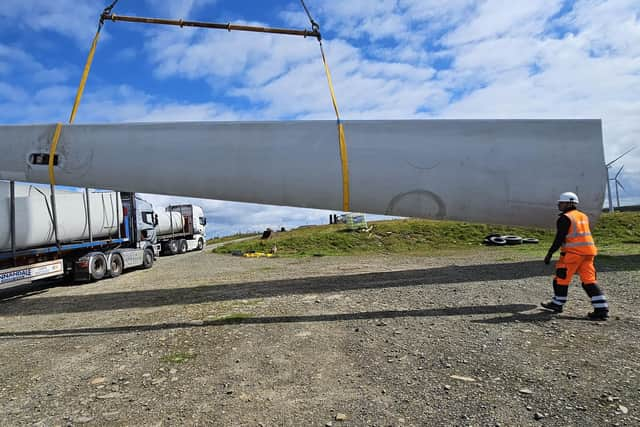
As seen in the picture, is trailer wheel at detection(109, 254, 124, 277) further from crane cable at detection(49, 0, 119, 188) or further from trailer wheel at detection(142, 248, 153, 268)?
crane cable at detection(49, 0, 119, 188)

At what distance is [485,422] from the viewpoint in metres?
2.82

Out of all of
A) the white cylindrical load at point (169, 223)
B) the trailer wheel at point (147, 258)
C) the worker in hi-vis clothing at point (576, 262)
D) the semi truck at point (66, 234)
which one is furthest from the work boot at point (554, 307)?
the white cylindrical load at point (169, 223)

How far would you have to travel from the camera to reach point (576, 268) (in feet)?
17.7

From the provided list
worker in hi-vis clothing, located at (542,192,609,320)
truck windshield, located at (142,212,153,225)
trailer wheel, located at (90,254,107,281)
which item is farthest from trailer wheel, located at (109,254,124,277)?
worker in hi-vis clothing, located at (542,192,609,320)

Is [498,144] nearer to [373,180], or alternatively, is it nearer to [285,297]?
[373,180]

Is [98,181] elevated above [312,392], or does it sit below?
above

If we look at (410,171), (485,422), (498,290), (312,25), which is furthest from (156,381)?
(312,25)

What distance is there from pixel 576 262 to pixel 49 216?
471 inches

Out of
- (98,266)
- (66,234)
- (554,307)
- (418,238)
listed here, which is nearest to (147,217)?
(98,266)

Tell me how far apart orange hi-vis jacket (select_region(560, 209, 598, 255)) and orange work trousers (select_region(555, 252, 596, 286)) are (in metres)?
0.07

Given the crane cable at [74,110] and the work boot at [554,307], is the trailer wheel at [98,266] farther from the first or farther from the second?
the work boot at [554,307]

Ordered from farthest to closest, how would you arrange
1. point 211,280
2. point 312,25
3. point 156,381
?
point 211,280
point 312,25
point 156,381

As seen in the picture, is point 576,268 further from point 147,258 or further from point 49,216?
Result: point 147,258

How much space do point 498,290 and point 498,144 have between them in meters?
2.66
